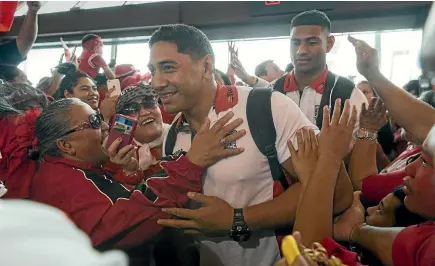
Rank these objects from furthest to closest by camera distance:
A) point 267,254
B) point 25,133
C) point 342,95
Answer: point 342,95, point 25,133, point 267,254

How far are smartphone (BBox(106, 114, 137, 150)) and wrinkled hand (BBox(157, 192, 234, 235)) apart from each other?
309 millimetres

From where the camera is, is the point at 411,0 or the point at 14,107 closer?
the point at 14,107

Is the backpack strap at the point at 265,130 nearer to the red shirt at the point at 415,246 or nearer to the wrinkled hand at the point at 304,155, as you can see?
the wrinkled hand at the point at 304,155

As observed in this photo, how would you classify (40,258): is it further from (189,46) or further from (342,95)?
(342,95)

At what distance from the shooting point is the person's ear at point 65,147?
3.79 ft

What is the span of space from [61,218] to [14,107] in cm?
107

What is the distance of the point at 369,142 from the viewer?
123cm

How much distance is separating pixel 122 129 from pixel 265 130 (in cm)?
44

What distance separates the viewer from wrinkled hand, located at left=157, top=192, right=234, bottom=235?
965mm

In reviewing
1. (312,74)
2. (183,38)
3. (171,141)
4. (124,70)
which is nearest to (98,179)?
(171,141)

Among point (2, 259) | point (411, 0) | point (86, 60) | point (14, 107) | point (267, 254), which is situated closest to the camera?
point (2, 259)

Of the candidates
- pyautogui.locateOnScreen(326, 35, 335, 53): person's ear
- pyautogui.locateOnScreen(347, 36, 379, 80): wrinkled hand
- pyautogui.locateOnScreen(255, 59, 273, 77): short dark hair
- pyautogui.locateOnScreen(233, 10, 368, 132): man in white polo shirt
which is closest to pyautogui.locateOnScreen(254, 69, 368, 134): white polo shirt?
pyautogui.locateOnScreen(233, 10, 368, 132): man in white polo shirt

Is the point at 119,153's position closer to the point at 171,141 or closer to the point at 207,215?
the point at 171,141

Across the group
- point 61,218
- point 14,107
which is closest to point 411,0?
point 14,107
